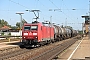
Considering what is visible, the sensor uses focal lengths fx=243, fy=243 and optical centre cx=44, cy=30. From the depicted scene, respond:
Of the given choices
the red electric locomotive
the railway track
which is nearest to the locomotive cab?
the red electric locomotive

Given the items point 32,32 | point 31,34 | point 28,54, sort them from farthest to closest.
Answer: point 32,32
point 31,34
point 28,54

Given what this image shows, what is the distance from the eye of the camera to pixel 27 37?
29.7 metres

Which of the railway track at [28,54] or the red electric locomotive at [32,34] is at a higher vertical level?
the red electric locomotive at [32,34]

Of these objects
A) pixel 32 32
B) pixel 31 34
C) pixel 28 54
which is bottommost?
pixel 28 54

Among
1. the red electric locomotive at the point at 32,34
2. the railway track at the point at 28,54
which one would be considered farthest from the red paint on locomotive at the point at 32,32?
the railway track at the point at 28,54

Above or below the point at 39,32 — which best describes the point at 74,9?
above

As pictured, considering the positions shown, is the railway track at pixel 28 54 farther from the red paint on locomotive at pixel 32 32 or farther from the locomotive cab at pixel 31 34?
the red paint on locomotive at pixel 32 32

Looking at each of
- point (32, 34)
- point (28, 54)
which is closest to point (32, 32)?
point (32, 34)

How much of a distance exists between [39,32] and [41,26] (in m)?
1.36

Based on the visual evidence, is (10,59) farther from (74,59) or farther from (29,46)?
(29,46)

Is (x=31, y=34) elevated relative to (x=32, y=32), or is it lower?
lower

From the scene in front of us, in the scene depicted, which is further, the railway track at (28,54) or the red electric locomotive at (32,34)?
the red electric locomotive at (32,34)

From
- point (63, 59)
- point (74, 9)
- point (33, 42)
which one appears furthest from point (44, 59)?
point (74, 9)

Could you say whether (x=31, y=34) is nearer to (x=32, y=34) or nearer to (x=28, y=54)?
(x=32, y=34)
